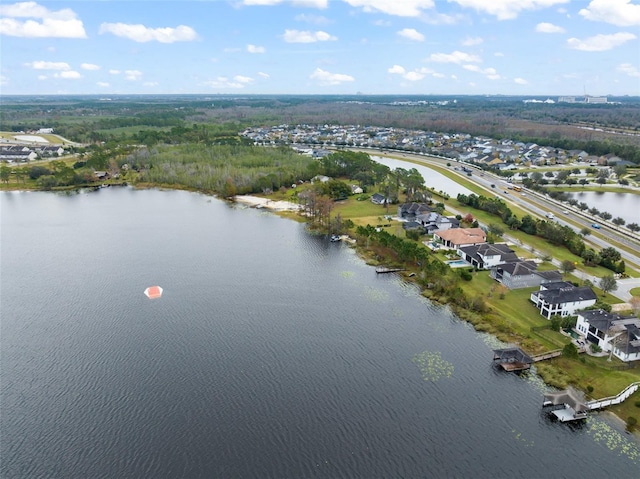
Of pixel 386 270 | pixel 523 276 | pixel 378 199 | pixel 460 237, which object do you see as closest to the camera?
pixel 523 276

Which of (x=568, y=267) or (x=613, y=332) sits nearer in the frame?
(x=613, y=332)

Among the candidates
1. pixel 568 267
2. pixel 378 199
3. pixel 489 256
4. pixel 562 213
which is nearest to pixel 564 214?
pixel 562 213

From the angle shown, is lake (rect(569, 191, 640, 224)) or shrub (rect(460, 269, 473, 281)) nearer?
shrub (rect(460, 269, 473, 281))

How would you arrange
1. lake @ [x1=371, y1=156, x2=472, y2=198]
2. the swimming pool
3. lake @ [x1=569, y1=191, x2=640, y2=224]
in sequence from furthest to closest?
1. lake @ [x1=371, y1=156, x2=472, y2=198]
2. lake @ [x1=569, y1=191, x2=640, y2=224]
3. the swimming pool

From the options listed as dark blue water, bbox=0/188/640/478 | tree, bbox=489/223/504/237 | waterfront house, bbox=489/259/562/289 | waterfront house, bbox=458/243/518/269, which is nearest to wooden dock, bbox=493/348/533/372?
dark blue water, bbox=0/188/640/478

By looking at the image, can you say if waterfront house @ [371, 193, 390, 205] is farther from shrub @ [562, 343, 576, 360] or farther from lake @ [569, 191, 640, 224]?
shrub @ [562, 343, 576, 360]

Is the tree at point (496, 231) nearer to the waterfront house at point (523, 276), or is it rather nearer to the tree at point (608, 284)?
the waterfront house at point (523, 276)

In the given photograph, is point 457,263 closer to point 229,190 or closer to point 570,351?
point 570,351

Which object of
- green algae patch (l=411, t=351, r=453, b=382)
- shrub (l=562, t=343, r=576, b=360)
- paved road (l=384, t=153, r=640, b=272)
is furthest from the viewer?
paved road (l=384, t=153, r=640, b=272)
